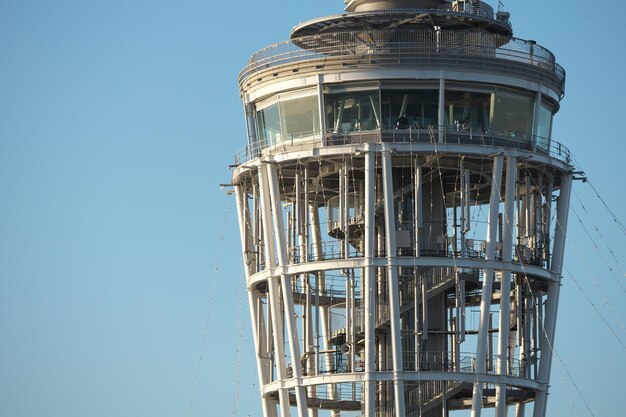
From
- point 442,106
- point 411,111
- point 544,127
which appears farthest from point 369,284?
point 544,127

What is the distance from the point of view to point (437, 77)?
111 metres

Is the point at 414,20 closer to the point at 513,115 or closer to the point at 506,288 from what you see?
the point at 513,115

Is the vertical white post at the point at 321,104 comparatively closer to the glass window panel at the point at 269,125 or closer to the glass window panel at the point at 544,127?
the glass window panel at the point at 269,125

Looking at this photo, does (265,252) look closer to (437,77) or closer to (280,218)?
(280,218)

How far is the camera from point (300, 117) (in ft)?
373

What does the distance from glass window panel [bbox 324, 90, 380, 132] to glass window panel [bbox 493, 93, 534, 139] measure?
617 centimetres

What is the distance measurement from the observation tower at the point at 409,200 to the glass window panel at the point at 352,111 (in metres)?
0.07

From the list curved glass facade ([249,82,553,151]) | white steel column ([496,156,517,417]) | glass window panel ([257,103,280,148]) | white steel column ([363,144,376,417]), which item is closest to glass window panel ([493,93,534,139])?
curved glass facade ([249,82,553,151])

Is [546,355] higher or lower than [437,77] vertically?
lower

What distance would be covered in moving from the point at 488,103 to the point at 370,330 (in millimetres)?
13040

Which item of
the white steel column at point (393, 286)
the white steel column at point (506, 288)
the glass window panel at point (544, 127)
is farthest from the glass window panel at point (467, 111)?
the white steel column at point (393, 286)

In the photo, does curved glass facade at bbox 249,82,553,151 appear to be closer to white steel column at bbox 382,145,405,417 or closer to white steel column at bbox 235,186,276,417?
white steel column at bbox 382,145,405,417

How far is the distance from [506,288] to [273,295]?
11.8m

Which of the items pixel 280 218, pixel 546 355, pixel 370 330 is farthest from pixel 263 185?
pixel 546 355
